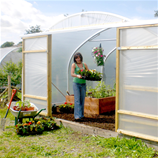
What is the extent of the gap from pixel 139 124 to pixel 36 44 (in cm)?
362

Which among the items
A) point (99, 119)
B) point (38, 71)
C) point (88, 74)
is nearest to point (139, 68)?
point (88, 74)

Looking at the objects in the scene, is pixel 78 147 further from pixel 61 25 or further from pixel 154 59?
pixel 61 25

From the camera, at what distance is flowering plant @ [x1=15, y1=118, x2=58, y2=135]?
16.4 ft

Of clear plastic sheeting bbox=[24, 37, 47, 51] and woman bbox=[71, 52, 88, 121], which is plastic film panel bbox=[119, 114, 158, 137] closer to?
woman bbox=[71, 52, 88, 121]

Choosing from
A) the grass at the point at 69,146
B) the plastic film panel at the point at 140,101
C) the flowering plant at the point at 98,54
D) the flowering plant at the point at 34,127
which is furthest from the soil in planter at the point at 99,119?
the flowering plant at the point at 98,54

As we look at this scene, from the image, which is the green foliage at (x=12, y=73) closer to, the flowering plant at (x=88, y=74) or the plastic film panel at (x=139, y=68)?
the flowering plant at (x=88, y=74)

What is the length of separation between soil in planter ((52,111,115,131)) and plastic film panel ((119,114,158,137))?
0.56m

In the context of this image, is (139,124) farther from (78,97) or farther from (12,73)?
(12,73)

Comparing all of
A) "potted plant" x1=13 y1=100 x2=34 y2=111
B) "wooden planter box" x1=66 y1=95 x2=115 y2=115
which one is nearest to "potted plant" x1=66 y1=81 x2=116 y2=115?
"wooden planter box" x1=66 y1=95 x2=115 y2=115

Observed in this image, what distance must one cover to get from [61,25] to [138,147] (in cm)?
483

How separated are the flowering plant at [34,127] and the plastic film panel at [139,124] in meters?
1.76

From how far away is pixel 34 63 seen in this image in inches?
253

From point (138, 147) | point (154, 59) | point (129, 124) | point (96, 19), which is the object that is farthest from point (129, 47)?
point (96, 19)

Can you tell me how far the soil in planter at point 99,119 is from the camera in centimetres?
531
